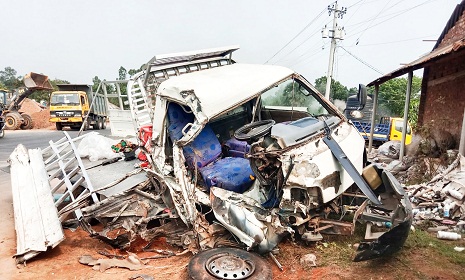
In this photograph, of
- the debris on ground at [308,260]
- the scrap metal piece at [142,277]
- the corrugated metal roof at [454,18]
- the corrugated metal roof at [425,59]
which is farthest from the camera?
the corrugated metal roof at [454,18]

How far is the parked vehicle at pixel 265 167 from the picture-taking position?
10.8 feet

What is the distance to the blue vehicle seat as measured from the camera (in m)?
3.95

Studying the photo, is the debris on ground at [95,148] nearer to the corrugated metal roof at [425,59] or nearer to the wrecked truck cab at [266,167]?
the wrecked truck cab at [266,167]

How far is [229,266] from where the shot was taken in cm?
308

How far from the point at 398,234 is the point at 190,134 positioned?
2347 millimetres

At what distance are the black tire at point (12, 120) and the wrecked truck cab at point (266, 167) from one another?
2000 cm

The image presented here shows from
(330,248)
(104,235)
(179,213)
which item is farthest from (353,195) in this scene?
(104,235)

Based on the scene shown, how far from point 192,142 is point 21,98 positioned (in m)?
20.4

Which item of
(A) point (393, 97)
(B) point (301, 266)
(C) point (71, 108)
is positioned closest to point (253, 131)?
(B) point (301, 266)

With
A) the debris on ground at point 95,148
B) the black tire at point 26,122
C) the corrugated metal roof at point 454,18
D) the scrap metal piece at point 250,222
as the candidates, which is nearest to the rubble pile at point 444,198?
the scrap metal piece at point 250,222

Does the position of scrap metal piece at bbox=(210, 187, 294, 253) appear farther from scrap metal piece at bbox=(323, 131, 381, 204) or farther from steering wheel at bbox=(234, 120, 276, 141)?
scrap metal piece at bbox=(323, 131, 381, 204)

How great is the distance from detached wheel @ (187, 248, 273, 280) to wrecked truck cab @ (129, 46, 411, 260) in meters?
0.14

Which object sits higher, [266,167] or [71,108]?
[266,167]

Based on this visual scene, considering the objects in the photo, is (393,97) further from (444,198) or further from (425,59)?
(444,198)
